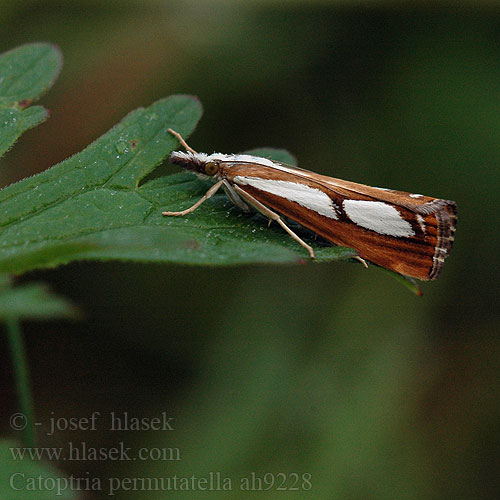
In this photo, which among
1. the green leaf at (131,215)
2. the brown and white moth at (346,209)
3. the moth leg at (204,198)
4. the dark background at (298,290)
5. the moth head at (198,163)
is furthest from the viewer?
the dark background at (298,290)

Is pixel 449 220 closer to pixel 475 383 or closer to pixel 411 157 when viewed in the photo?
Result: pixel 475 383

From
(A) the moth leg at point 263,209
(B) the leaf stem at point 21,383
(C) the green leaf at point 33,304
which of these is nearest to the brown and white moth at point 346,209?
(A) the moth leg at point 263,209

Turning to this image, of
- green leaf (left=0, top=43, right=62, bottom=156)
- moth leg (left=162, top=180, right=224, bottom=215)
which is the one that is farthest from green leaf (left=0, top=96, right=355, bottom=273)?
green leaf (left=0, top=43, right=62, bottom=156)

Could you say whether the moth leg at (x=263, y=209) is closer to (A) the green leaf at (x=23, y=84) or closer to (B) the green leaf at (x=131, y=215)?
(B) the green leaf at (x=131, y=215)

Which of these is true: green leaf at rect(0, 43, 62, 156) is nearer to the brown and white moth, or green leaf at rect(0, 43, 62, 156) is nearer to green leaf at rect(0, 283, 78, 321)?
the brown and white moth

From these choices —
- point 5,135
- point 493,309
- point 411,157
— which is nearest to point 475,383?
point 493,309

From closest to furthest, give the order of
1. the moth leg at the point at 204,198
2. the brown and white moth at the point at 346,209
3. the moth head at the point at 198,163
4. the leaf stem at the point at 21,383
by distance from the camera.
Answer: the leaf stem at the point at 21,383
the moth leg at the point at 204,198
the brown and white moth at the point at 346,209
the moth head at the point at 198,163

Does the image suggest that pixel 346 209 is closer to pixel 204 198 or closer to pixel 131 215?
pixel 204 198
